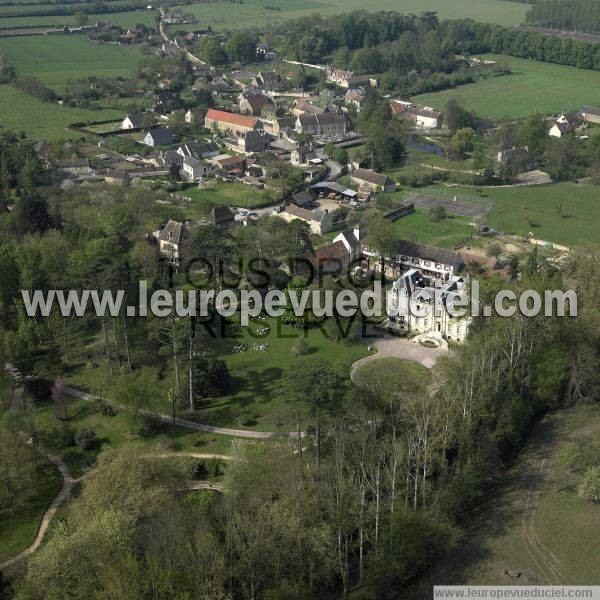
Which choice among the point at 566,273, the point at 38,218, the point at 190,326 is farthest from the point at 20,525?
the point at 566,273

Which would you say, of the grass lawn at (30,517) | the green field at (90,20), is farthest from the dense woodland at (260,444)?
the green field at (90,20)

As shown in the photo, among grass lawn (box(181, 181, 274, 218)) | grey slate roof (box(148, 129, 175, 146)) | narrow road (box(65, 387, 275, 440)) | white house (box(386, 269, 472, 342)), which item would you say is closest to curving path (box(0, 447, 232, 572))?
narrow road (box(65, 387, 275, 440))

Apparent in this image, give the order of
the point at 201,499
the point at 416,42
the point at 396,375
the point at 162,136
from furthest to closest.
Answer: the point at 416,42
the point at 162,136
the point at 396,375
the point at 201,499

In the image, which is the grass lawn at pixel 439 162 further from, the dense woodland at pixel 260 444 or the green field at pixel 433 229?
the dense woodland at pixel 260 444

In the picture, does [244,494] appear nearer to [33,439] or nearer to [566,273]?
[33,439]

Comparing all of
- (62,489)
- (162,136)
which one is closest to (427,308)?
(62,489)

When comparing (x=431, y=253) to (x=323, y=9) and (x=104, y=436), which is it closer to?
(x=104, y=436)
